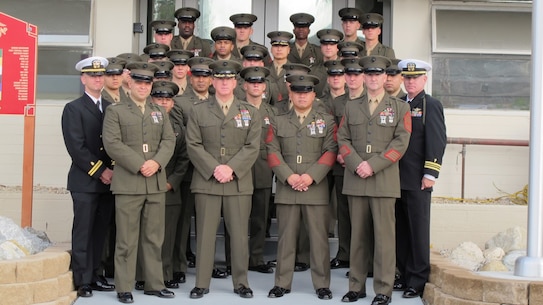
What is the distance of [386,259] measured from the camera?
7293 millimetres

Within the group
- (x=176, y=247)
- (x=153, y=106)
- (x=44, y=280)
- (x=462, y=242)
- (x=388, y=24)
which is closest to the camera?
(x=44, y=280)

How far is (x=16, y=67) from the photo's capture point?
864 centimetres

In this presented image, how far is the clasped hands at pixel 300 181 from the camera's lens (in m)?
7.53

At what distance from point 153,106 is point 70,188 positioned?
98 centimetres

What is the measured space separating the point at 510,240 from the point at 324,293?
2.75 metres

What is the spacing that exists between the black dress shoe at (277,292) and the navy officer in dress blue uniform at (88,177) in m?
1.34

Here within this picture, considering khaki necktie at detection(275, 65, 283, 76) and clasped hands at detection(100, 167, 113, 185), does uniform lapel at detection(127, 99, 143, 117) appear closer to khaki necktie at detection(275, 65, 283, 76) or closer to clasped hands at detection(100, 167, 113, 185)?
clasped hands at detection(100, 167, 113, 185)

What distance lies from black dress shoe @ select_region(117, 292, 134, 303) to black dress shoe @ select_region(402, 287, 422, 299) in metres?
2.21

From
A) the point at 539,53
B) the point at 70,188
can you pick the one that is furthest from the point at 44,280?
the point at 539,53

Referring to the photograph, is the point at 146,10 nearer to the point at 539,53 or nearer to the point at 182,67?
the point at 182,67

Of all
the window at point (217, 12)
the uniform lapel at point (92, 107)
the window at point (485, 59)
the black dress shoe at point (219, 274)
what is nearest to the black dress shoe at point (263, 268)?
the black dress shoe at point (219, 274)

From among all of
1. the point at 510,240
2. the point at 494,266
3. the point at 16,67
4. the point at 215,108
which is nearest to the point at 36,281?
the point at 215,108

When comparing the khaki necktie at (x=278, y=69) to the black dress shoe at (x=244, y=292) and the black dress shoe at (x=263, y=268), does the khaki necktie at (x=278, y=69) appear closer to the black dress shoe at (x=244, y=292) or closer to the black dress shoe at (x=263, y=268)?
the black dress shoe at (x=263, y=268)

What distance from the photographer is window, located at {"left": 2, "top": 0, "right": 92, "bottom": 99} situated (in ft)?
35.1
